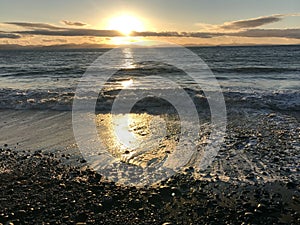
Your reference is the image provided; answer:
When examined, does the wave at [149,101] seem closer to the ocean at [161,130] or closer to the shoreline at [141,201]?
the ocean at [161,130]

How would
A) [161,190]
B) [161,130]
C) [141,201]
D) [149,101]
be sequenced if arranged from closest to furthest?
[141,201], [161,190], [161,130], [149,101]

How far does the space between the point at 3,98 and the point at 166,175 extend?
12.1m

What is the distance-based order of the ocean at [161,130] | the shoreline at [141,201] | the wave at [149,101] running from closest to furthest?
the shoreline at [141,201]
the ocean at [161,130]
the wave at [149,101]

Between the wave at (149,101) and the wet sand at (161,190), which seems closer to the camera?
the wet sand at (161,190)

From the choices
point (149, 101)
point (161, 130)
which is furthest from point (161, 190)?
point (149, 101)

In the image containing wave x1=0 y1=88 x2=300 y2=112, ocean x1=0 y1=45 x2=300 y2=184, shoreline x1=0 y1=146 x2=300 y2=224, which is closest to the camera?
shoreline x1=0 y1=146 x2=300 y2=224

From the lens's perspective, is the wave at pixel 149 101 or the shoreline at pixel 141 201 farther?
the wave at pixel 149 101

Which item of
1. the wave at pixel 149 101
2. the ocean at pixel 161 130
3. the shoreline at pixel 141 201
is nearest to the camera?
the shoreline at pixel 141 201

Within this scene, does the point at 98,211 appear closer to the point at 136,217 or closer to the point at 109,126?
the point at 136,217

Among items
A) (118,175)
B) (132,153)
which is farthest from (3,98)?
(118,175)

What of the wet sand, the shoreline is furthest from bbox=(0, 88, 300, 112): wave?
the shoreline

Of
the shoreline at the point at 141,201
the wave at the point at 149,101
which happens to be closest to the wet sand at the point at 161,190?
the shoreline at the point at 141,201

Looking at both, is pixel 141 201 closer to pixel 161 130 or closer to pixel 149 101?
pixel 161 130

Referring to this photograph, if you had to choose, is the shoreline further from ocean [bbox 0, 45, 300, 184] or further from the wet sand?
ocean [bbox 0, 45, 300, 184]
